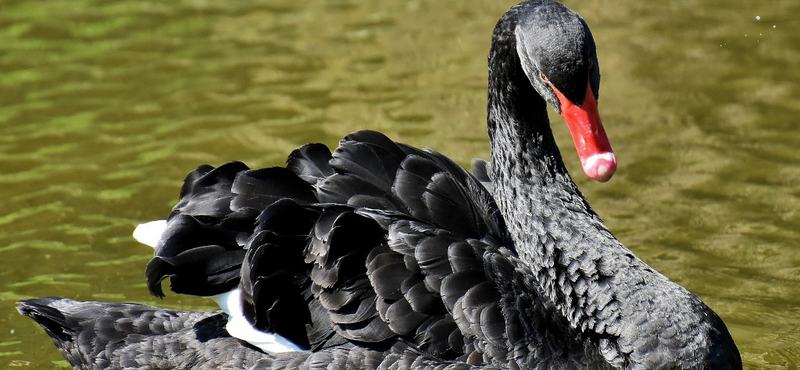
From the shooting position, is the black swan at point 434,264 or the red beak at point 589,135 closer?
the red beak at point 589,135

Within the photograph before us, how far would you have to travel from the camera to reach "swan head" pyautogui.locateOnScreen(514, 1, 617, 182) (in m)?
3.63

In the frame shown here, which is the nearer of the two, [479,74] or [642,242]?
[642,242]

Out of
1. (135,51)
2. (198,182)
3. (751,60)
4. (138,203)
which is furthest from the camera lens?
(135,51)

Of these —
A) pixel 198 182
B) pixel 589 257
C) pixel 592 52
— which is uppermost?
pixel 592 52

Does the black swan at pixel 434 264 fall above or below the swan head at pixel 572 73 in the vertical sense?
below

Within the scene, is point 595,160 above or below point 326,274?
above

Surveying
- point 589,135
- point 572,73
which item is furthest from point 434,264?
point 572,73

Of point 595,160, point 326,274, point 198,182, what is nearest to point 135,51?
point 198,182

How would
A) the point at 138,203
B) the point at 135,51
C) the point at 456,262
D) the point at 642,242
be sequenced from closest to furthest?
the point at 456,262 → the point at 642,242 → the point at 138,203 → the point at 135,51

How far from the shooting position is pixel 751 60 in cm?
800

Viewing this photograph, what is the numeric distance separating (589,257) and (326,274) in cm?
99

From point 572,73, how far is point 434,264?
0.86m

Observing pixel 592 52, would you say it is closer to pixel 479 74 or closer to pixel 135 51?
pixel 479 74

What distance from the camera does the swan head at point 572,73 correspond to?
11.9ft
